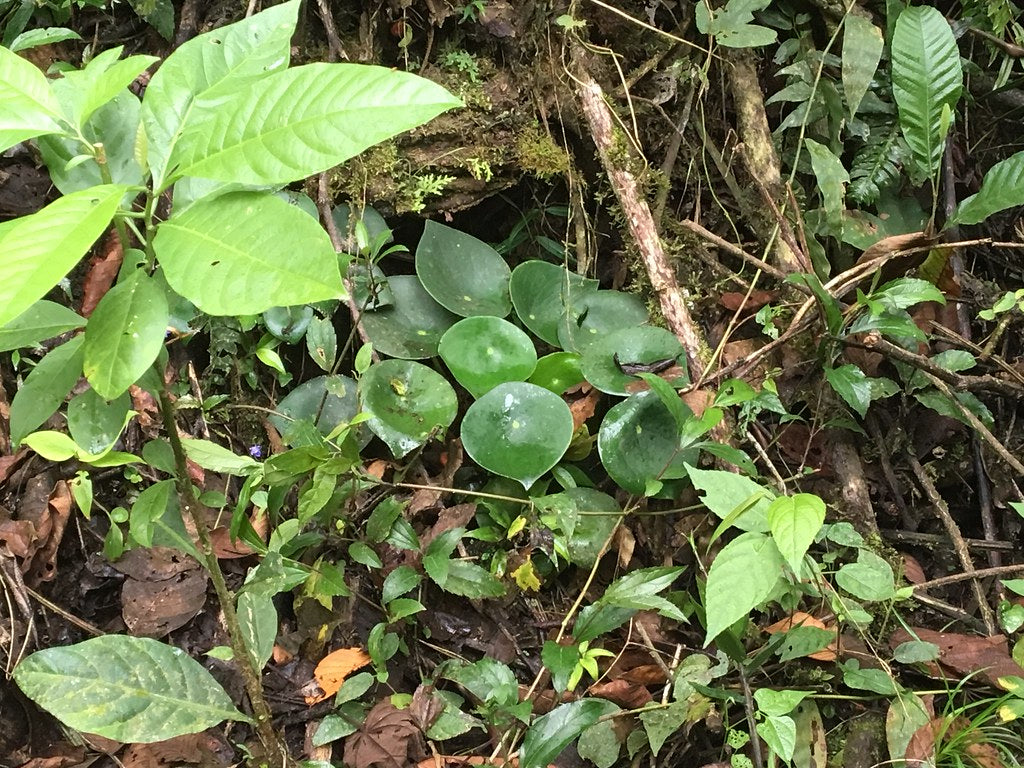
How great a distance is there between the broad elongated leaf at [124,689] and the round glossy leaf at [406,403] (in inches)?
22.6

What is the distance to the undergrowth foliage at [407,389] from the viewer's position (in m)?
0.63

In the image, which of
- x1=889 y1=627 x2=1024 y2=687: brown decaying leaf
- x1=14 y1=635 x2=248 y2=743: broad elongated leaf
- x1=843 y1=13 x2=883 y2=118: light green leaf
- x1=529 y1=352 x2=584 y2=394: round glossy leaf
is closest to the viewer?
x1=14 y1=635 x2=248 y2=743: broad elongated leaf

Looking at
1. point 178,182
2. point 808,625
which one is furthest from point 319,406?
point 808,625

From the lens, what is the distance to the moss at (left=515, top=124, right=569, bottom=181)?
173cm

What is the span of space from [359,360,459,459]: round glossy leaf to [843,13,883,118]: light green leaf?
1.18m

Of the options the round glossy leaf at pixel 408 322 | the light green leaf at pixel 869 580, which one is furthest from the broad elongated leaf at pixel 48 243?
the light green leaf at pixel 869 580

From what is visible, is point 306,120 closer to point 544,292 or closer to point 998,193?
point 544,292

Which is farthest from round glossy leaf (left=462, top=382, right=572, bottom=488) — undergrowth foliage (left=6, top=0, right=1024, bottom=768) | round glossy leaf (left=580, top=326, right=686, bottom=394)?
round glossy leaf (left=580, top=326, right=686, bottom=394)

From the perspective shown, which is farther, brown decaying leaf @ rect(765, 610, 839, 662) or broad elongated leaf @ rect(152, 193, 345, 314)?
brown decaying leaf @ rect(765, 610, 839, 662)

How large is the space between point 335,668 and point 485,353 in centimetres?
70

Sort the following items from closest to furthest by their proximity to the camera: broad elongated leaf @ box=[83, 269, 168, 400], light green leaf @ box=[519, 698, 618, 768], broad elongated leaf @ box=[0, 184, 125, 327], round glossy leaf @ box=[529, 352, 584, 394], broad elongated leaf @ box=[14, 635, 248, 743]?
broad elongated leaf @ box=[0, 184, 125, 327] < broad elongated leaf @ box=[83, 269, 168, 400] < broad elongated leaf @ box=[14, 635, 248, 743] < light green leaf @ box=[519, 698, 618, 768] < round glossy leaf @ box=[529, 352, 584, 394]

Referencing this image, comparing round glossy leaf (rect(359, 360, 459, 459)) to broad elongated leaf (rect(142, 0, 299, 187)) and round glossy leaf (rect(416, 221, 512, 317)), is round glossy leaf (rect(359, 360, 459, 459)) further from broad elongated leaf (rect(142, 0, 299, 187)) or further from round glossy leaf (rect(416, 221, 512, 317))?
broad elongated leaf (rect(142, 0, 299, 187))

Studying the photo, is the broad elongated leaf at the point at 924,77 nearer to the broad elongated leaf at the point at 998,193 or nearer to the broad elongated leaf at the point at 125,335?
the broad elongated leaf at the point at 998,193

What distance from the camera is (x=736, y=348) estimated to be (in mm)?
1670
